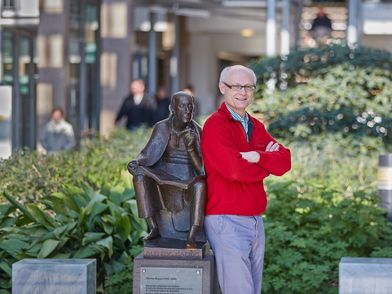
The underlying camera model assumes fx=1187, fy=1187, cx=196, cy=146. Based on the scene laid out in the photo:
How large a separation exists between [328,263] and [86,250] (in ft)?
6.25

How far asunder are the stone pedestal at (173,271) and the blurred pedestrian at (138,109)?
44.4ft

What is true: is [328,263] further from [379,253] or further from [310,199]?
[310,199]

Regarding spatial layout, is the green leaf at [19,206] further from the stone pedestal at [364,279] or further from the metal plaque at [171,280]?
the stone pedestal at [364,279]

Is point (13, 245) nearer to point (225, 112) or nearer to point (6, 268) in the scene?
point (6, 268)

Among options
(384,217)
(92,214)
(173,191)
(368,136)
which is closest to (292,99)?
(368,136)

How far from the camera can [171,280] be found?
7008 millimetres

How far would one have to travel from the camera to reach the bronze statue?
711 cm

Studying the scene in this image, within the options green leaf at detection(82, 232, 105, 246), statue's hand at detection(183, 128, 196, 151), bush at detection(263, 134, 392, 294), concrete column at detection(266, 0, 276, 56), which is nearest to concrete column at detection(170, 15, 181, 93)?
concrete column at detection(266, 0, 276, 56)

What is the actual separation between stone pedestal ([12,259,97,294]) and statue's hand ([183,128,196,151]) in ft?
3.21

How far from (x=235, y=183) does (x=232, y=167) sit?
0.19 m

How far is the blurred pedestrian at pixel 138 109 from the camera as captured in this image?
2069cm

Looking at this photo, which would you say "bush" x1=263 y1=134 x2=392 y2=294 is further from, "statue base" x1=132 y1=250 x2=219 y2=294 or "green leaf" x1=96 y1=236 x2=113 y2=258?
"statue base" x1=132 y1=250 x2=219 y2=294

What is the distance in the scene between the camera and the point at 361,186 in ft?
40.4

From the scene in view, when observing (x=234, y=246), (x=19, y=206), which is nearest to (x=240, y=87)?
(x=234, y=246)
